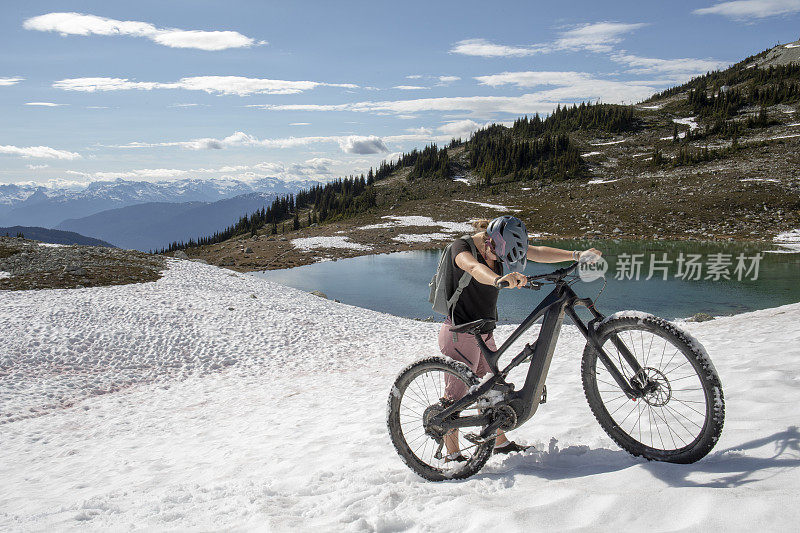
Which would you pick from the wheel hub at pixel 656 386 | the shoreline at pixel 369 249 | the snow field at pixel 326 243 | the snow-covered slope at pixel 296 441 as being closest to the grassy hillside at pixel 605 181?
the shoreline at pixel 369 249

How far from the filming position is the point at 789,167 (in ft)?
247

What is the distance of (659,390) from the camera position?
4.09m

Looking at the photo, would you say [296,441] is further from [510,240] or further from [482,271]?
[510,240]

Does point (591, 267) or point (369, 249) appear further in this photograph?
point (369, 249)

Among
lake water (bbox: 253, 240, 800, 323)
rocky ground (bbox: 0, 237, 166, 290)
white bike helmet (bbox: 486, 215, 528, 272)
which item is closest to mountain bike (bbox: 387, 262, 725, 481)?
white bike helmet (bbox: 486, 215, 528, 272)

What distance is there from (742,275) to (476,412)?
39638 millimetres

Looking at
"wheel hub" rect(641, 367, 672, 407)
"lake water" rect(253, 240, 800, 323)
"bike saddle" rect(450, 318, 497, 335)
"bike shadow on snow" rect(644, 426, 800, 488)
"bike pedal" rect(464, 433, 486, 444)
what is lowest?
"lake water" rect(253, 240, 800, 323)

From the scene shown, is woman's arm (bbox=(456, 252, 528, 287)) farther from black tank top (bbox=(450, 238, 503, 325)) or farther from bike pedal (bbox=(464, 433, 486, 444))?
bike pedal (bbox=(464, 433, 486, 444))

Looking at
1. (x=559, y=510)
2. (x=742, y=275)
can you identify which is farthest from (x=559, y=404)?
(x=742, y=275)

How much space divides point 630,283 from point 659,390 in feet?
111

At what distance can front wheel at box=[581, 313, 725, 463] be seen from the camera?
3.74m

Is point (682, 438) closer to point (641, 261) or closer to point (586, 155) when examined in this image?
point (641, 261)

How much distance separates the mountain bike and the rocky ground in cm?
2535

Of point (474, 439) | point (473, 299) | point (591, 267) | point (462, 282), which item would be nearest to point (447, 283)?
point (462, 282)
